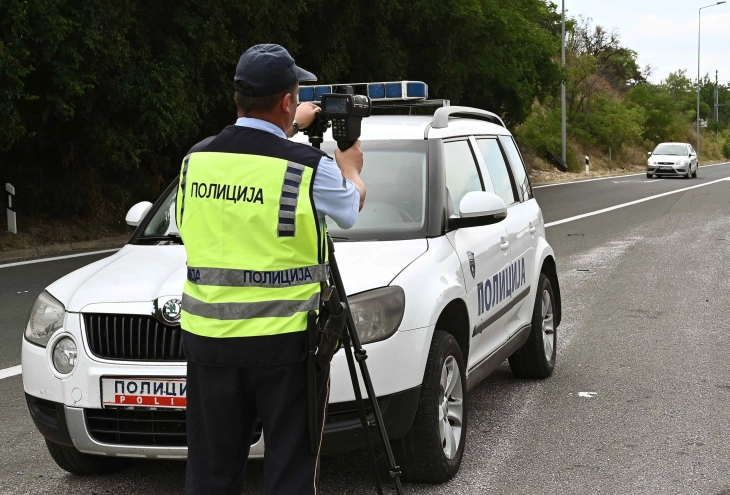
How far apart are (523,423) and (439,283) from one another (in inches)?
56.6

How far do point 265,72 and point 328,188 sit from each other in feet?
1.22

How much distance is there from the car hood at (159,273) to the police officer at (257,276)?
50.4 inches

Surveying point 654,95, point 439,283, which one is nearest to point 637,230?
point 439,283

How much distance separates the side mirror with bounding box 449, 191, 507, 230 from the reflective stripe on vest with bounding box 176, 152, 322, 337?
215 centimetres

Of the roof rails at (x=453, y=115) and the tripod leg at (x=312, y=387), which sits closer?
the tripod leg at (x=312, y=387)

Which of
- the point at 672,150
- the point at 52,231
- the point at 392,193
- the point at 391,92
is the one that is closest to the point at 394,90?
the point at 391,92

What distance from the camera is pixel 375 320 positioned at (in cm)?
423

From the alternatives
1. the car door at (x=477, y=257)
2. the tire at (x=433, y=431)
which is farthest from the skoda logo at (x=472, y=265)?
the tire at (x=433, y=431)

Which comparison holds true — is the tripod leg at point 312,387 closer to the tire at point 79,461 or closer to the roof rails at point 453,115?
the tire at point 79,461

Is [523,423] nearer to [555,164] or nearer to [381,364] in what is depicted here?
[381,364]

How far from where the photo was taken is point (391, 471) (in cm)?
351

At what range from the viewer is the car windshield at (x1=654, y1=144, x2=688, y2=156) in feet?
135

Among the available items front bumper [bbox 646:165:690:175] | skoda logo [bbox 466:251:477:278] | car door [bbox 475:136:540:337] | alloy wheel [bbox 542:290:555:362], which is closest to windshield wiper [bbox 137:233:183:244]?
skoda logo [bbox 466:251:477:278]

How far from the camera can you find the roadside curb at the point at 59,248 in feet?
49.6
